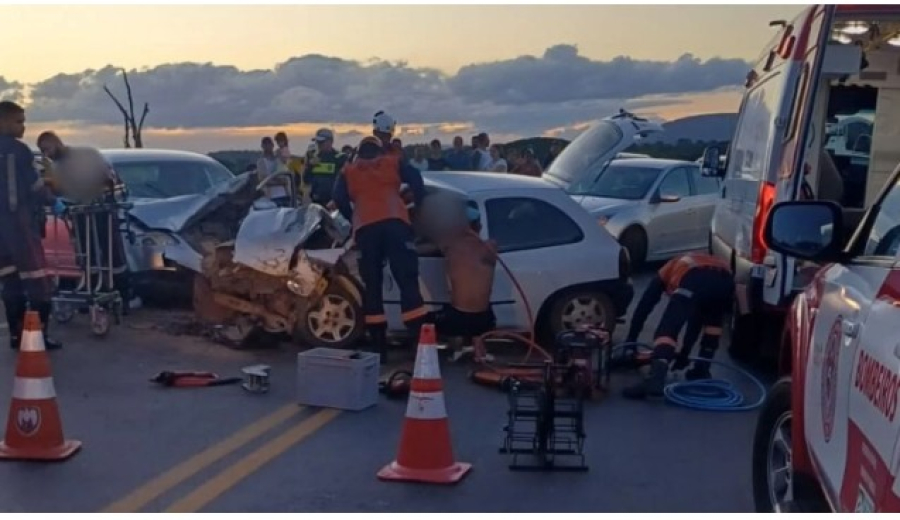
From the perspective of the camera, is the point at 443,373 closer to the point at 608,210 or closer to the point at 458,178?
the point at 458,178

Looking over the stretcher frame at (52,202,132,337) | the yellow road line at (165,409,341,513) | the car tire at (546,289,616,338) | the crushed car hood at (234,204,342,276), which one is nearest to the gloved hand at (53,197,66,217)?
the stretcher frame at (52,202,132,337)

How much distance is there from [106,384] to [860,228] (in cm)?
598

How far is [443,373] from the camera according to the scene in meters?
9.30

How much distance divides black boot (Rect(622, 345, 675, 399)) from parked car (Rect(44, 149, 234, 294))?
5.45 m

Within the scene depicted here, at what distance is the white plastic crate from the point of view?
25.7 ft

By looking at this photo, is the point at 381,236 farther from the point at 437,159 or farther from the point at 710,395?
the point at 437,159

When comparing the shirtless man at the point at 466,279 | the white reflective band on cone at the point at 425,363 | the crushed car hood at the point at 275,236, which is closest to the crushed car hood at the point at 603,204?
the crushed car hood at the point at 275,236

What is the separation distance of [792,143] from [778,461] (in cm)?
368

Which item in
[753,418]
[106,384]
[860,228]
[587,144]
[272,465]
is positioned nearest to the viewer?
[860,228]

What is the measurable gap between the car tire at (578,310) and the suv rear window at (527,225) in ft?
1.49

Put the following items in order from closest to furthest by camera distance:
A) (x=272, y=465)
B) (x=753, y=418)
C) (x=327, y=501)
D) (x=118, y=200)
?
(x=327, y=501)
(x=272, y=465)
(x=753, y=418)
(x=118, y=200)

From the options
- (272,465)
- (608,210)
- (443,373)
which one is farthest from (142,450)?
(608,210)

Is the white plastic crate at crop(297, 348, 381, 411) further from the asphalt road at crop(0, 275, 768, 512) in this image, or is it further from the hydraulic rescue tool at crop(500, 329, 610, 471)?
the hydraulic rescue tool at crop(500, 329, 610, 471)

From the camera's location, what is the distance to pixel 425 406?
6328 mm
